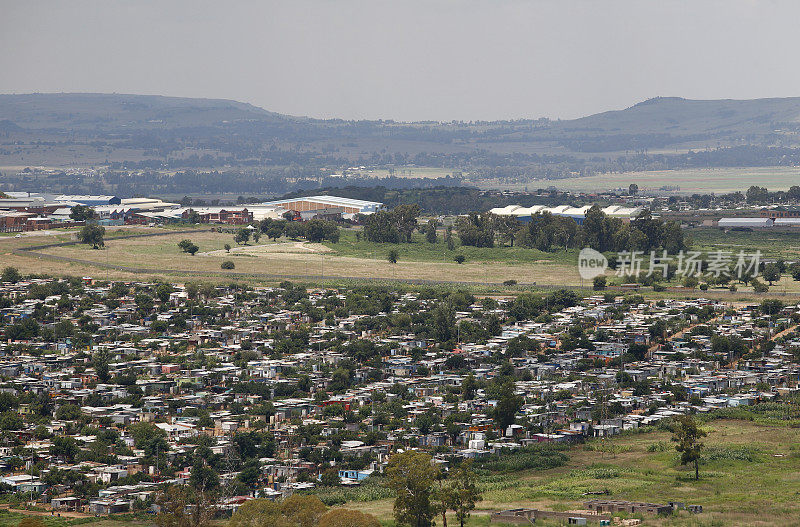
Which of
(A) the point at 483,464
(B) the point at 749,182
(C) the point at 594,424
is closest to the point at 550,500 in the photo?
(A) the point at 483,464

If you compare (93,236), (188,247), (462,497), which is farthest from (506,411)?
(93,236)

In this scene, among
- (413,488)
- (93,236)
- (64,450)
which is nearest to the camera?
(413,488)

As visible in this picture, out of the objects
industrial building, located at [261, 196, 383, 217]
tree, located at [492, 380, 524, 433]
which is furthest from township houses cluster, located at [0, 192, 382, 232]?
tree, located at [492, 380, 524, 433]

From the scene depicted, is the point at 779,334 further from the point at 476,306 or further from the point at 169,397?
the point at 169,397

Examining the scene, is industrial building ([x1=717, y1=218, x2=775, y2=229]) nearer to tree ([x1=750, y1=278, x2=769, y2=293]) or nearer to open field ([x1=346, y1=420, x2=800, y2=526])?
tree ([x1=750, y1=278, x2=769, y2=293])

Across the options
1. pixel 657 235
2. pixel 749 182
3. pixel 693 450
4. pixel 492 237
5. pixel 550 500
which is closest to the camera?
pixel 550 500

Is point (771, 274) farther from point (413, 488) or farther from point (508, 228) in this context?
point (413, 488)
